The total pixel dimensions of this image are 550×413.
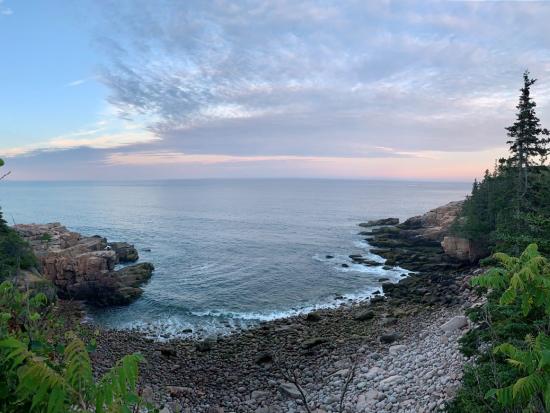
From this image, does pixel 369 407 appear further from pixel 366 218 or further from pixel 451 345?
pixel 366 218

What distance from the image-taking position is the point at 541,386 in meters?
3.94

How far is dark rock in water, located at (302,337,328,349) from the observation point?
26.0 meters

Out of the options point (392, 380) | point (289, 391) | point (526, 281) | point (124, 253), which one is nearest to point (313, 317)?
point (289, 391)

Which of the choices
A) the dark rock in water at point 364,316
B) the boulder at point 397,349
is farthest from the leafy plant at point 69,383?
the dark rock in water at point 364,316

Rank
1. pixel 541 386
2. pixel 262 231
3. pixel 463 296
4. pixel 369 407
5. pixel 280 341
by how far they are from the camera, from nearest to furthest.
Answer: pixel 541 386
pixel 369 407
pixel 280 341
pixel 463 296
pixel 262 231

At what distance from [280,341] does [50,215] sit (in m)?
97.9

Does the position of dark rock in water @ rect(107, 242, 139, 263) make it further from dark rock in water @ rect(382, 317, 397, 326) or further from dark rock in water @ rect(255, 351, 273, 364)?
dark rock in water @ rect(382, 317, 397, 326)

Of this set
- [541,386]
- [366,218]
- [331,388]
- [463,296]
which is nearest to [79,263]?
[331,388]

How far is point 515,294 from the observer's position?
480 centimetres

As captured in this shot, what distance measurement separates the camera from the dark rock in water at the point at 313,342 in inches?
1024

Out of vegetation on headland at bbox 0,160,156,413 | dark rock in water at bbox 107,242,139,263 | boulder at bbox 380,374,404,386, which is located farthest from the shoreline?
dark rock in water at bbox 107,242,139,263

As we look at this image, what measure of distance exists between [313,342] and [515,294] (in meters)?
23.0

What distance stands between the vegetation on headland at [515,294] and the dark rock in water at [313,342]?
10599 millimetres

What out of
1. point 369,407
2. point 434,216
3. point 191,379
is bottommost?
point 191,379
